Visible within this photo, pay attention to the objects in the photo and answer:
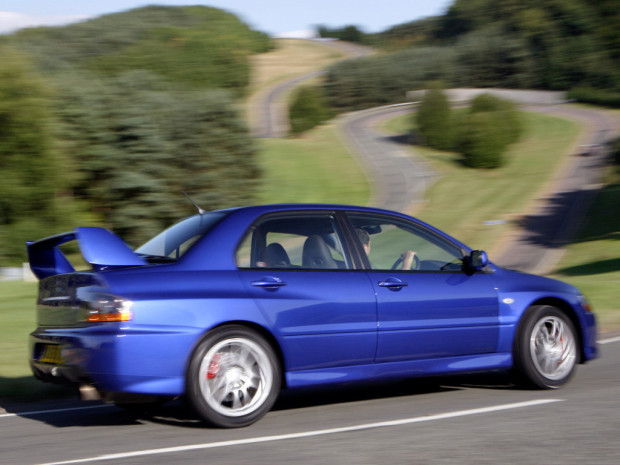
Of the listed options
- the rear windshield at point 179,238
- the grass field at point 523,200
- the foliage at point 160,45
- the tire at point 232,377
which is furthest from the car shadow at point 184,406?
the foliage at point 160,45

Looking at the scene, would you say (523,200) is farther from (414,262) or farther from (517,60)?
(517,60)

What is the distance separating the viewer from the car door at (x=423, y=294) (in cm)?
640

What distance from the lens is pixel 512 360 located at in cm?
698

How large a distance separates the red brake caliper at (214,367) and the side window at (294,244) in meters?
0.71

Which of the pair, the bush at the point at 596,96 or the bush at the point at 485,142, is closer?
the bush at the point at 485,142

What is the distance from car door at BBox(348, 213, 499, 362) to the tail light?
6.31 ft

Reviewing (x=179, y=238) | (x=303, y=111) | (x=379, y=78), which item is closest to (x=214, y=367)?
(x=179, y=238)

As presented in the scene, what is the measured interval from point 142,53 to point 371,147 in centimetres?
1309

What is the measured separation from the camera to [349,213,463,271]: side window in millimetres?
6668

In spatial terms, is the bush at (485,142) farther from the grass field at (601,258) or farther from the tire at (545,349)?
the tire at (545,349)

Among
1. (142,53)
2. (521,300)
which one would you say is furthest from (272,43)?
(521,300)

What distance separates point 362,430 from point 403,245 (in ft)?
5.82

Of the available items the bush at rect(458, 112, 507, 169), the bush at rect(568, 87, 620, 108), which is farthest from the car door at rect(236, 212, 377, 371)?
the bush at rect(568, 87, 620, 108)

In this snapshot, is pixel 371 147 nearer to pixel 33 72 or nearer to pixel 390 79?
pixel 390 79
